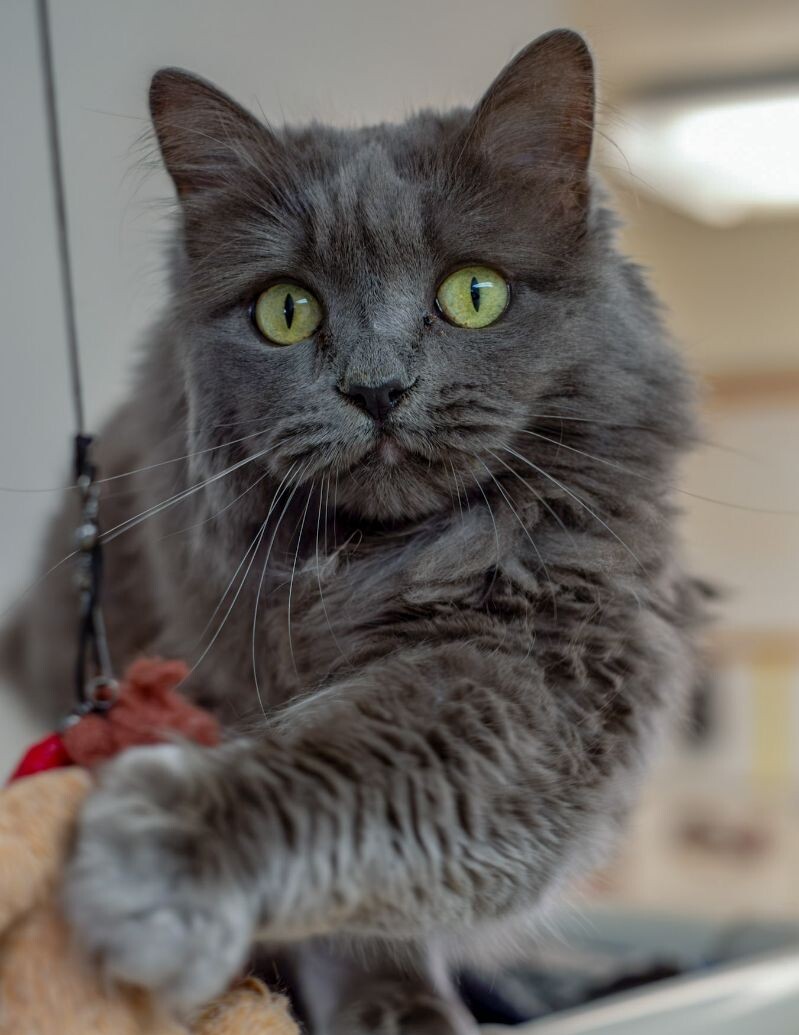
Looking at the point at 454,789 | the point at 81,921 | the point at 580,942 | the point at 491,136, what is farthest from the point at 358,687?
the point at 580,942

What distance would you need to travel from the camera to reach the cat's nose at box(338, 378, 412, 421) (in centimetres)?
67

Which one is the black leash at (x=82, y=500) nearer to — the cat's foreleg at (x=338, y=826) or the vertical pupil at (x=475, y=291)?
the cat's foreleg at (x=338, y=826)

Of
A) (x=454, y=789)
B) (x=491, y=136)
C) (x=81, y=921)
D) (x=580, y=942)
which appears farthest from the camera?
(x=580, y=942)

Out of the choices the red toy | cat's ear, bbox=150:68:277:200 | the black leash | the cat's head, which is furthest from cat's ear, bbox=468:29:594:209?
the red toy

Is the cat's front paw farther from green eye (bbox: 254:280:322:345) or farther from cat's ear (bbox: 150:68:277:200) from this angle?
cat's ear (bbox: 150:68:277:200)

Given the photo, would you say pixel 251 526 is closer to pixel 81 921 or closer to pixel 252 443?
pixel 252 443

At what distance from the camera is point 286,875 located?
0.53 metres

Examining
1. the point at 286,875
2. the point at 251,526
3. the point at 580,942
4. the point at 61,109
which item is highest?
the point at 61,109

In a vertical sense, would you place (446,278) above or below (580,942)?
above

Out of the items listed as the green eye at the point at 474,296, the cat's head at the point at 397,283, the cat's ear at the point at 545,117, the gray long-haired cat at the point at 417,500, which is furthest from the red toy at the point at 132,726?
the cat's ear at the point at 545,117

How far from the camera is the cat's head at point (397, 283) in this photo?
2.26ft

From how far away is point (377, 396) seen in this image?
0.67 meters

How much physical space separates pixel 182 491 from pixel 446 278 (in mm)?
268

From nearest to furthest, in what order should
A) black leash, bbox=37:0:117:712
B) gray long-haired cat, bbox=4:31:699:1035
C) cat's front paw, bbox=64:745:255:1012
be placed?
cat's front paw, bbox=64:745:255:1012 < gray long-haired cat, bbox=4:31:699:1035 < black leash, bbox=37:0:117:712
